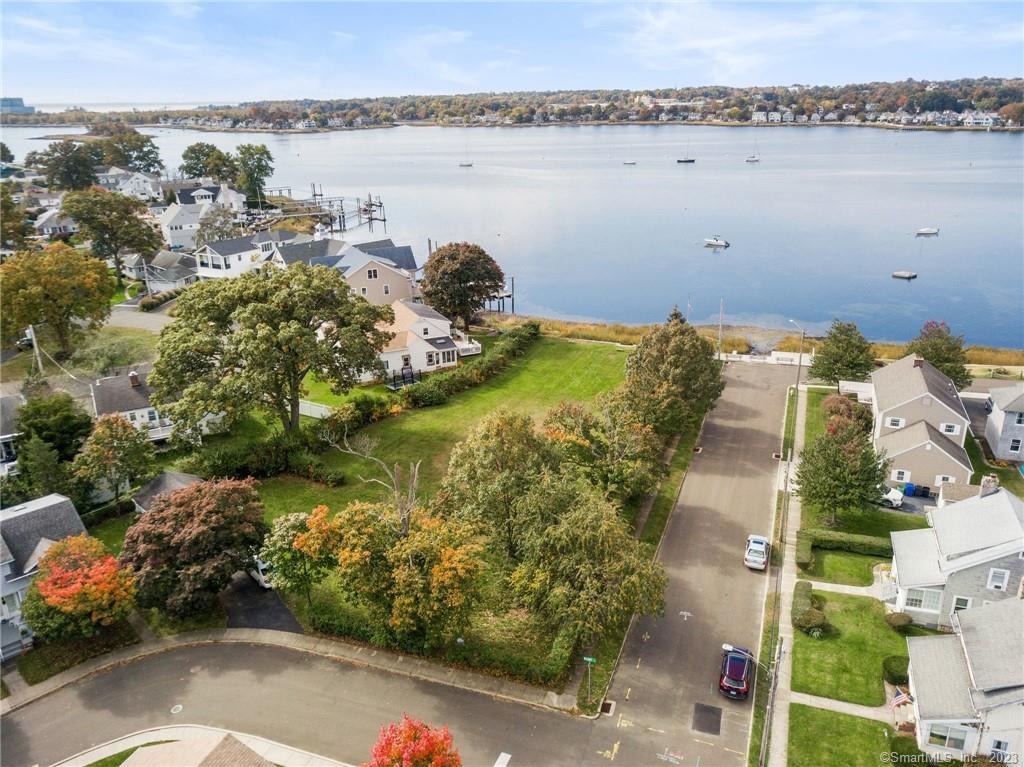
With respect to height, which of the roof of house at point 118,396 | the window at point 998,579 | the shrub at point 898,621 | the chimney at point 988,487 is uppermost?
the roof of house at point 118,396

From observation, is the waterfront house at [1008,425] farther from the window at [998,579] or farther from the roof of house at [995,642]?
the roof of house at [995,642]

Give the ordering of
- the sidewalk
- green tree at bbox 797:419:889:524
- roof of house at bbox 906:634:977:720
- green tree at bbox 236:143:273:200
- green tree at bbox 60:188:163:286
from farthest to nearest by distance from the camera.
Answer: green tree at bbox 236:143:273:200 → green tree at bbox 60:188:163:286 → green tree at bbox 797:419:889:524 → the sidewalk → roof of house at bbox 906:634:977:720

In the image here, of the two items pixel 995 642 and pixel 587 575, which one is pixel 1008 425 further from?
pixel 587 575

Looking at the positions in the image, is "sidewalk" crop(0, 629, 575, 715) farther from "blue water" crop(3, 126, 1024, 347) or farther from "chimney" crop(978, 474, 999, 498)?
"blue water" crop(3, 126, 1024, 347)

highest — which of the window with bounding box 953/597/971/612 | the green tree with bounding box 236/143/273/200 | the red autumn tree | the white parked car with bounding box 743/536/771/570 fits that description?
the green tree with bounding box 236/143/273/200

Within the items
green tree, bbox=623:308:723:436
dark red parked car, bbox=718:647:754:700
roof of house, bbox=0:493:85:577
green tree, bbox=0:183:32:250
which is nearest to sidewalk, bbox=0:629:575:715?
roof of house, bbox=0:493:85:577

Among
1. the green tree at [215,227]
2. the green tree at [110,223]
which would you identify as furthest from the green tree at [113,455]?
the green tree at [215,227]

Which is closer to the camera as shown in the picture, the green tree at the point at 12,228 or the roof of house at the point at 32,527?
the roof of house at the point at 32,527

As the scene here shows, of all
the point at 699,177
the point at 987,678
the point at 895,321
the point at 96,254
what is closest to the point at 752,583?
the point at 987,678
